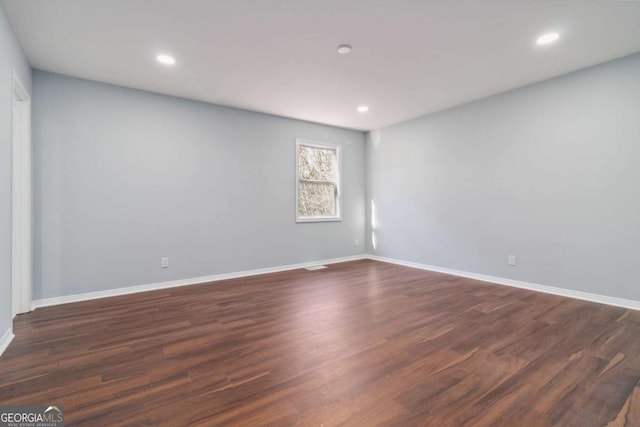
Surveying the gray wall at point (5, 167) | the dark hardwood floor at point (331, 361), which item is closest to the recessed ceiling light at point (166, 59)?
the gray wall at point (5, 167)

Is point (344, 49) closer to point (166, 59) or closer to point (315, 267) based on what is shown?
point (166, 59)

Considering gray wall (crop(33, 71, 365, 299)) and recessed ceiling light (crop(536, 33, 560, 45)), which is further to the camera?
gray wall (crop(33, 71, 365, 299))

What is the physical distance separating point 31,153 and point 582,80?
608 centimetres

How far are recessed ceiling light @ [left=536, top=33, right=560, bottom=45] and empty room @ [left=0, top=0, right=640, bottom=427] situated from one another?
2 cm

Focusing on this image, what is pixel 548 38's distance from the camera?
257 cm

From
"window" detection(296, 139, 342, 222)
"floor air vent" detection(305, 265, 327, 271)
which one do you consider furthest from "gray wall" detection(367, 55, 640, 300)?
"floor air vent" detection(305, 265, 327, 271)

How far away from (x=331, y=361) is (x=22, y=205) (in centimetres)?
338

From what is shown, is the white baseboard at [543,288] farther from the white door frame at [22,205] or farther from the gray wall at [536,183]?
the white door frame at [22,205]

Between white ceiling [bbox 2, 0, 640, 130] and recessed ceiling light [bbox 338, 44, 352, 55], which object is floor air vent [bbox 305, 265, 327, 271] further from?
recessed ceiling light [bbox 338, 44, 352, 55]

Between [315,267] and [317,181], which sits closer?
[315,267]

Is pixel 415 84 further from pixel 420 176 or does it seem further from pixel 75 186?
pixel 75 186

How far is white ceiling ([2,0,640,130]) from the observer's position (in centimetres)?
216

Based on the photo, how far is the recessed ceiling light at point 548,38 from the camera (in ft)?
8.27

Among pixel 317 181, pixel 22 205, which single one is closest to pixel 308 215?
pixel 317 181
